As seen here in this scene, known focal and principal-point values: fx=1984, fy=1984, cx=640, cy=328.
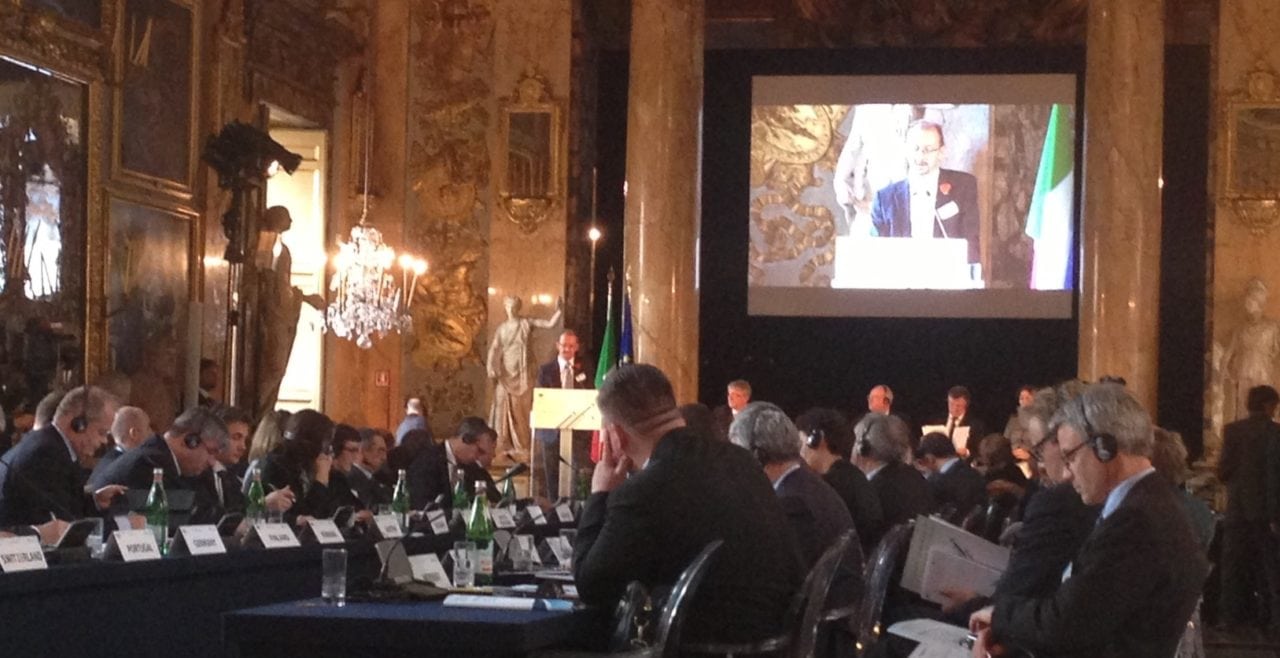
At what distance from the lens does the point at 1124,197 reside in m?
15.9

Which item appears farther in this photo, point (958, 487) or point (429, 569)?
point (958, 487)

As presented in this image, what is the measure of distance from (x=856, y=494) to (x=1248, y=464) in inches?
254

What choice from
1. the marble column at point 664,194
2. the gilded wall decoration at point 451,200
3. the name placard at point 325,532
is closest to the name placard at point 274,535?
the name placard at point 325,532

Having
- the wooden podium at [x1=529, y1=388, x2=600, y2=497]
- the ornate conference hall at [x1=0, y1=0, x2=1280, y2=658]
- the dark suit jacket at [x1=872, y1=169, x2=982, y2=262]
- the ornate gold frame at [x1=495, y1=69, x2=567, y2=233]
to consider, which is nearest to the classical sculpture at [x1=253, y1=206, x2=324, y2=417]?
the ornate conference hall at [x1=0, y1=0, x2=1280, y2=658]

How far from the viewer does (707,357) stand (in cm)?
2053

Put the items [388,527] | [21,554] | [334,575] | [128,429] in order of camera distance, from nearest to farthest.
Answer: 1. [334,575]
2. [21,554]
3. [388,527]
4. [128,429]

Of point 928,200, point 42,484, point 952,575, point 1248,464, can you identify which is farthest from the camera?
point 928,200

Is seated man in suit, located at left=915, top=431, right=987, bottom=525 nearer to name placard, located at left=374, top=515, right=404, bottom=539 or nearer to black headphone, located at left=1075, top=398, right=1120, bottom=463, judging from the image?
name placard, located at left=374, top=515, right=404, bottom=539

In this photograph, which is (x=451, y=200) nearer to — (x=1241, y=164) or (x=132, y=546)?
(x=1241, y=164)

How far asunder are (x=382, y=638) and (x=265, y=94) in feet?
39.2

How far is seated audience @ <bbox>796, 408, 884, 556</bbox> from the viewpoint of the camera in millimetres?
7656

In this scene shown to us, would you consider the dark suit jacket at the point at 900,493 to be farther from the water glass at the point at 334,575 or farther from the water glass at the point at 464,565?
the water glass at the point at 334,575

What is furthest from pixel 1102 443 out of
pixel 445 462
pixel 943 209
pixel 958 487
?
pixel 943 209

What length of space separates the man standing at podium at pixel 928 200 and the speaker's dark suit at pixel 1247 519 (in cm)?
484
